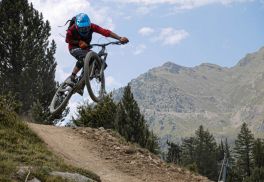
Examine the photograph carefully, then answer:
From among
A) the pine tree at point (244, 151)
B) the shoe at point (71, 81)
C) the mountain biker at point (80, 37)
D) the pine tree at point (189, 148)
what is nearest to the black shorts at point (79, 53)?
the mountain biker at point (80, 37)

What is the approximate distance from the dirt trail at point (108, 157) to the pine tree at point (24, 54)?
22391mm

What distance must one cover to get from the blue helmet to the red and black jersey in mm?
217

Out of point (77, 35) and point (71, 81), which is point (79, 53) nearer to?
point (77, 35)

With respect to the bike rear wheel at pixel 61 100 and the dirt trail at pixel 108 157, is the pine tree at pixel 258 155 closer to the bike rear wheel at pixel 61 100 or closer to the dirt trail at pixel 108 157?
the dirt trail at pixel 108 157

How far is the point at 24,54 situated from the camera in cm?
4353

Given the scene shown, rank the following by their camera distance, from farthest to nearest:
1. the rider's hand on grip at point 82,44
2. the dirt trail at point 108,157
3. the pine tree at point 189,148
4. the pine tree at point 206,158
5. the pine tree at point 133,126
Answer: the pine tree at point 189,148 → the pine tree at point 206,158 → the pine tree at point 133,126 → the dirt trail at point 108,157 → the rider's hand on grip at point 82,44

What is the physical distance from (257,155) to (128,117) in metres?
61.0

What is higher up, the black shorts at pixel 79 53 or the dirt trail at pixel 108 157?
the black shorts at pixel 79 53

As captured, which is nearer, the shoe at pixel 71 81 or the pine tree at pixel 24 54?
the shoe at pixel 71 81

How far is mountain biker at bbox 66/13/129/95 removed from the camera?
10749mm

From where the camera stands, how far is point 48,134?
1830 cm

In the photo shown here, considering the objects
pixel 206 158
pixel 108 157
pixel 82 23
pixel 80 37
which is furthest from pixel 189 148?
pixel 82 23

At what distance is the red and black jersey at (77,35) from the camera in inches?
435

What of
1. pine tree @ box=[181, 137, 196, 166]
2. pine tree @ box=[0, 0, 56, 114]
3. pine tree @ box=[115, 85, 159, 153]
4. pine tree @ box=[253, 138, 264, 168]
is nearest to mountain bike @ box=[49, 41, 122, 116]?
pine tree @ box=[115, 85, 159, 153]
